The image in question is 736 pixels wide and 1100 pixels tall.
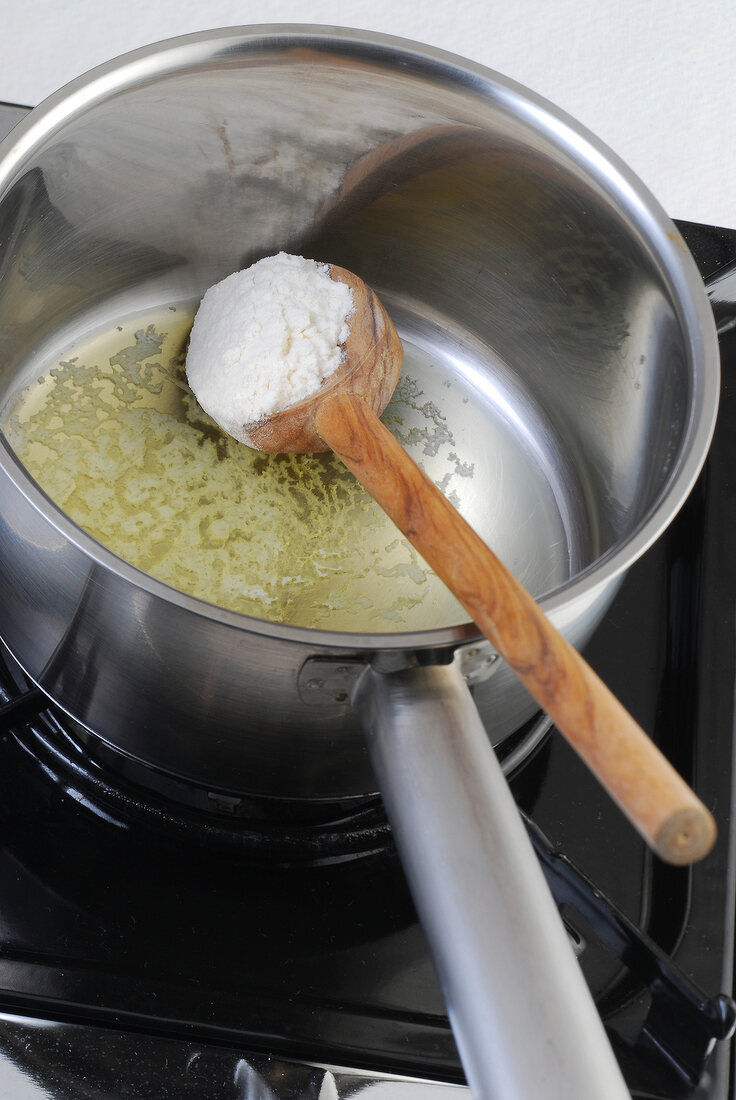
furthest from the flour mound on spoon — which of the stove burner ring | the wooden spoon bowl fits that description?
the stove burner ring

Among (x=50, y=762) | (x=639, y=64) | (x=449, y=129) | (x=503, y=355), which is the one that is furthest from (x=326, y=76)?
(x=639, y=64)

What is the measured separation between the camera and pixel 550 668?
27cm

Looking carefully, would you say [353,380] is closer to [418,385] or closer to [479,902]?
[418,385]

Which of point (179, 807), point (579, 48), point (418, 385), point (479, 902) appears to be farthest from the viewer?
point (579, 48)

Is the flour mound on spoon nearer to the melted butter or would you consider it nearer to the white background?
the melted butter

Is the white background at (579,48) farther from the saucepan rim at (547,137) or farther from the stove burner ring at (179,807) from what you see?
the stove burner ring at (179,807)

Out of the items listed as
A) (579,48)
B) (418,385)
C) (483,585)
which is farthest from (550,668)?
(579,48)

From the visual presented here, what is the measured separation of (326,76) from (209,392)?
0.13 m

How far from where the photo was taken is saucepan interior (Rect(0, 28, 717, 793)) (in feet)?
1.09

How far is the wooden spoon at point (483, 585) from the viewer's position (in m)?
0.23

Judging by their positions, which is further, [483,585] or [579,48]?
[579,48]

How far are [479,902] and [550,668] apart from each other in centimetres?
6

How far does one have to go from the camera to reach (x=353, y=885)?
37cm

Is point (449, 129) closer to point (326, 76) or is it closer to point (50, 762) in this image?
point (326, 76)
